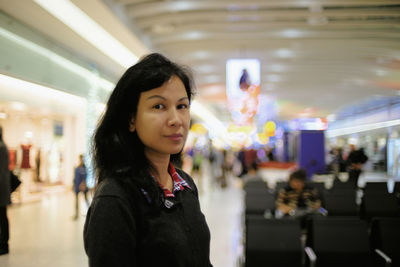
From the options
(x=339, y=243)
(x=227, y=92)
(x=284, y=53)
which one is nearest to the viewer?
(x=339, y=243)

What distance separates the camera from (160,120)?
3.09 ft

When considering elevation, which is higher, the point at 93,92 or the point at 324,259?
the point at 93,92

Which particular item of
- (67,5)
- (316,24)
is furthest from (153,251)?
(316,24)

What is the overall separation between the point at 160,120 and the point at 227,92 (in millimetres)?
8224

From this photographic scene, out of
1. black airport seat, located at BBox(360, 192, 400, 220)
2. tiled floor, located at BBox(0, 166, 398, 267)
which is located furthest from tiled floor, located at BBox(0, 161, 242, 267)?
black airport seat, located at BBox(360, 192, 400, 220)

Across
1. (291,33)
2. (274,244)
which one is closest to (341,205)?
(274,244)

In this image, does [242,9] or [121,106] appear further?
[242,9]

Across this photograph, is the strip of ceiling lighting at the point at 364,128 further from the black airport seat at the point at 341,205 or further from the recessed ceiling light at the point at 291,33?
the black airport seat at the point at 341,205

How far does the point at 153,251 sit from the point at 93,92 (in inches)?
314

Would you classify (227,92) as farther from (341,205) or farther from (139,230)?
(139,230)

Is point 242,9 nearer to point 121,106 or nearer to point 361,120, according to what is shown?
point 121,106

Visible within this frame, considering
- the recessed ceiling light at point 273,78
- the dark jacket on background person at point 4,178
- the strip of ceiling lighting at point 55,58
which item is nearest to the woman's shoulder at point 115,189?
the strip of ceiling lighting at point 55,58

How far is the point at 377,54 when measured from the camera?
9.25 m

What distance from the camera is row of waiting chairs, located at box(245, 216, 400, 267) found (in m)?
3.05
